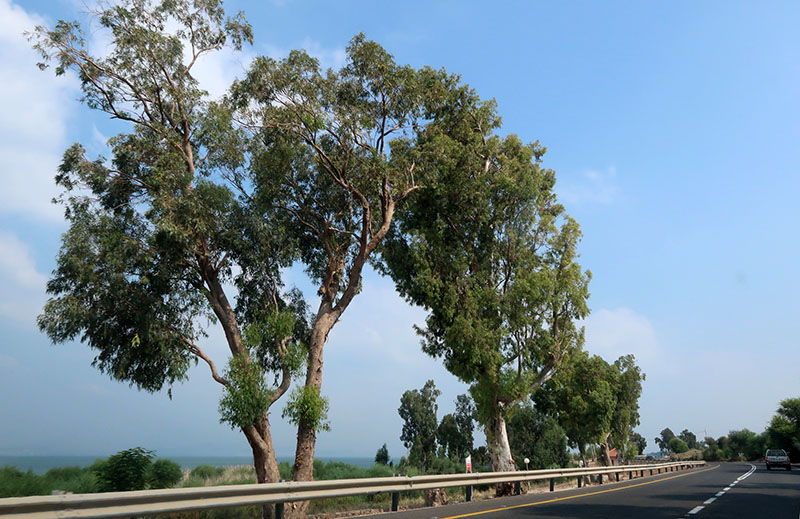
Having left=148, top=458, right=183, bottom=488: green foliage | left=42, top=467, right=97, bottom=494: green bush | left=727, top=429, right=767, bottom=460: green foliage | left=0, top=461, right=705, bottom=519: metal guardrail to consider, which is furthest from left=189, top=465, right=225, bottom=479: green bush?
left=727, top=429, right=767, bottom=460: green foliage

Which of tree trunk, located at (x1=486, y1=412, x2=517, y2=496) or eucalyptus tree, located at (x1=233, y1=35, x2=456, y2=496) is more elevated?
eucalyptus tree, located at (x1=233, y1=35, x2=456, y2=496)

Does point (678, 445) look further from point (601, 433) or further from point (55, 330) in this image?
point (55, 330)

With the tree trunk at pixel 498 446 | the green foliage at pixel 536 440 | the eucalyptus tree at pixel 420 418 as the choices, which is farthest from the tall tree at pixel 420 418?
the tree trunk at pixel 498 446

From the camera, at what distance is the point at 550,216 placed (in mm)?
29812

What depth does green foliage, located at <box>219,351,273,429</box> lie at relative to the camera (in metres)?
21.8

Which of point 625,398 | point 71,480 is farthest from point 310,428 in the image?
point 625,398

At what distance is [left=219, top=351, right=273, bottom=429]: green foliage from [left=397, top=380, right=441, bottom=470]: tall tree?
7260 centimetres

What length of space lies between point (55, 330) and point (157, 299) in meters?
3.55

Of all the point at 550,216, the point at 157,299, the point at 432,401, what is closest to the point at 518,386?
the point at 550,216

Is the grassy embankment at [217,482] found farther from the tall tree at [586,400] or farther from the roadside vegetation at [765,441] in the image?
the roadside vegetation at [765,441]

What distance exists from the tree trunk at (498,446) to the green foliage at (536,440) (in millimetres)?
45182

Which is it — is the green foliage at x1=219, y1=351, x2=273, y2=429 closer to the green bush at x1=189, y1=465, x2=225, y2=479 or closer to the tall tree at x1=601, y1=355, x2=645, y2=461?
the green bush at x1=189, y1=465, x2=225, y2=479

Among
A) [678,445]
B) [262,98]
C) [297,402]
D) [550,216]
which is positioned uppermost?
[262,98]

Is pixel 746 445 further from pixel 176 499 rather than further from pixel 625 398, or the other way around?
pixel 176 499
